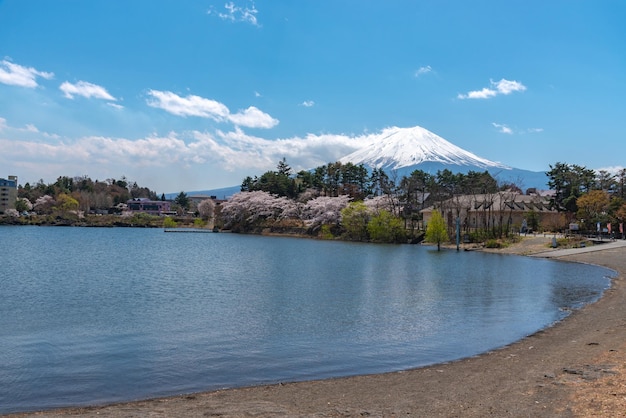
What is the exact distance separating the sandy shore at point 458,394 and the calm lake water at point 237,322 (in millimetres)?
891

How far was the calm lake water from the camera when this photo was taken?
11852mm

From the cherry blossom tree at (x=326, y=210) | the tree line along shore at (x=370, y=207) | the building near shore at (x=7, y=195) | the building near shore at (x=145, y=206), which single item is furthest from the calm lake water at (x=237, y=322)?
the building near shore at (x=145, y=206)

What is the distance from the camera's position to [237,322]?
59.1 feet

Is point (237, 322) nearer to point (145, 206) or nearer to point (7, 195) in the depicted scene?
point (7, 195)

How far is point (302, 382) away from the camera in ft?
37.2

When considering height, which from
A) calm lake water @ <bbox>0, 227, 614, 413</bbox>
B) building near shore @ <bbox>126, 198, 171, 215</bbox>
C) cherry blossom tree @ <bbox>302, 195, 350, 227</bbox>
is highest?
building near shore @ <bbox>126, 198, 171, 215</bbox>

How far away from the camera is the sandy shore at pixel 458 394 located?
28.8ft

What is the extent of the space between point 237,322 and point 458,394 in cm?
959

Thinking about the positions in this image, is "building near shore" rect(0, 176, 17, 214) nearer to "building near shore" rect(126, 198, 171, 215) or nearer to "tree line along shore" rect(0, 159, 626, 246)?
"tree line along shore" rect(0, 159, 626, 246)

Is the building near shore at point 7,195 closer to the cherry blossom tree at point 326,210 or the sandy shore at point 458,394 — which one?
the cherry blossom tree at point 326,210

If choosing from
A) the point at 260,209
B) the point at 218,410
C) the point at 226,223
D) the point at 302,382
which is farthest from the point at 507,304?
the point at 226,223

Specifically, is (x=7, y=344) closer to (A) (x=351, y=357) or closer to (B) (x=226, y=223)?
(A) (x=351, y=357)

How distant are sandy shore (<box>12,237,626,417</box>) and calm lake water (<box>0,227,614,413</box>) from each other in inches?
35.1

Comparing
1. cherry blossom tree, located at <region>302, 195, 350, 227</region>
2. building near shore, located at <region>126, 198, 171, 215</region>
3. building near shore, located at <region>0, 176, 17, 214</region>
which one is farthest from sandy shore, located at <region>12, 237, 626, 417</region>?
building near shore, located at <region>126, 198, 171, 215</region>
